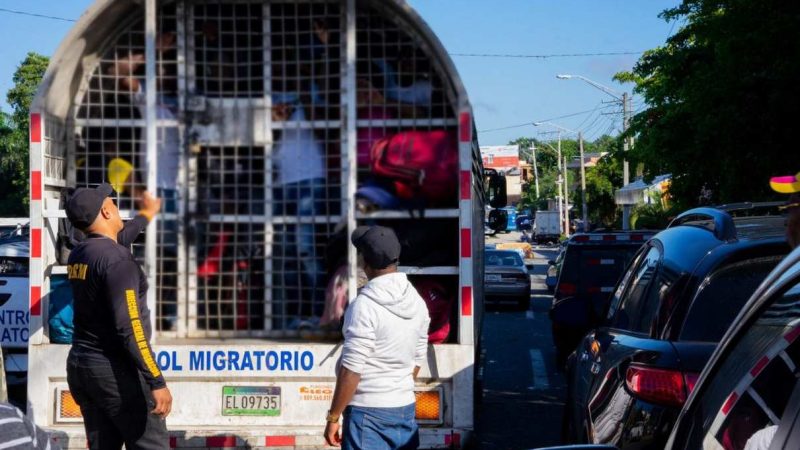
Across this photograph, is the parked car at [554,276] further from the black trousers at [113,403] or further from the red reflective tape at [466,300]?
the black trousers at [113,403]

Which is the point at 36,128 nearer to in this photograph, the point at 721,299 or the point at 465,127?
the point at 465,127

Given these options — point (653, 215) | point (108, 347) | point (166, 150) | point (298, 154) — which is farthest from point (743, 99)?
point (653, 215)

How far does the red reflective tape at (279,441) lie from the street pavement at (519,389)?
3.43m

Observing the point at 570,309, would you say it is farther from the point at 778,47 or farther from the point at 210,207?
the point at 778,47

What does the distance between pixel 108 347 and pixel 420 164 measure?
7.22 ft

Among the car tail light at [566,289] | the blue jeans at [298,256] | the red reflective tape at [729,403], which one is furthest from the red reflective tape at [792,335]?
the car tail light at [566,289]

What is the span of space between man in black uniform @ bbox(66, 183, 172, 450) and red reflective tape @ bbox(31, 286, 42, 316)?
0.91 metres

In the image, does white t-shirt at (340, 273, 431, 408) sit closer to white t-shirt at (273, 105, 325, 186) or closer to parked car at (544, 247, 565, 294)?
white t-shirt at (273, 105, 325, 186)

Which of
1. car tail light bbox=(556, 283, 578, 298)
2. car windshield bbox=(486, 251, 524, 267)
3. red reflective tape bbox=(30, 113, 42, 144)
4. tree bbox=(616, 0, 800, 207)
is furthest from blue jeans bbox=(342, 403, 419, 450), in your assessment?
car windshield bbox=(486, 251, 524, 267)

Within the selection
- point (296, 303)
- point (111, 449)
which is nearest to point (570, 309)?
point (296, 303)

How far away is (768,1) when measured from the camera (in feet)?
40.0

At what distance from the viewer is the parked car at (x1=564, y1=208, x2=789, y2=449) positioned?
4.01m

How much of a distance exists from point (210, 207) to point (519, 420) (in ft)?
17.1

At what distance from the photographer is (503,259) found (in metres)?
25.9
